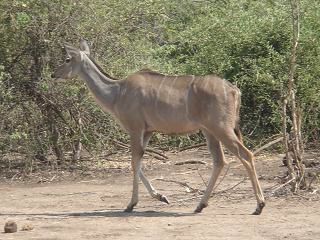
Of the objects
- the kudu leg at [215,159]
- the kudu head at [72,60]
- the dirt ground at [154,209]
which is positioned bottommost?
the dirt ground at [154,209]

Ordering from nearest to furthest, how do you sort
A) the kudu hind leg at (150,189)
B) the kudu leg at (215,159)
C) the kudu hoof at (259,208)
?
the kudu hoof at (259,208), the kudu leg at (215,159), the kudu hind leg at (150,189)

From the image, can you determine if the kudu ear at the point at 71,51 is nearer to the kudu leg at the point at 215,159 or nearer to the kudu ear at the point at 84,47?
the kudu ear at the point at 84,47

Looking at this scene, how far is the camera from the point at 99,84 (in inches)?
411

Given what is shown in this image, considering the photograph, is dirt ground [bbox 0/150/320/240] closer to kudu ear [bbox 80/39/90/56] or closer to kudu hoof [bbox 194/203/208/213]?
kudu hoof [bbox 194/203/208/213]

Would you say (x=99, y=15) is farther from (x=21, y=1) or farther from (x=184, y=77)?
(x=184, y=77)

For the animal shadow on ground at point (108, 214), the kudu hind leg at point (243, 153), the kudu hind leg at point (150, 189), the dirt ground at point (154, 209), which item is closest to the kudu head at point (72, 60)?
the kudu hind leg at point (150, 189)

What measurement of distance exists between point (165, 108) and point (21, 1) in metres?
4.10

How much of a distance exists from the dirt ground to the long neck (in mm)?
1303

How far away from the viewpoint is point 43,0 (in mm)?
12719

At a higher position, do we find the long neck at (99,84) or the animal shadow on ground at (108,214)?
the long neck at (99,84)

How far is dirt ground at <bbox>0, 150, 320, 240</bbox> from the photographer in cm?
811

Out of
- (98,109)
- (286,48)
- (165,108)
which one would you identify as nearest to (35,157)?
(98,109)

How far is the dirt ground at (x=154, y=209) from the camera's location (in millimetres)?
8109

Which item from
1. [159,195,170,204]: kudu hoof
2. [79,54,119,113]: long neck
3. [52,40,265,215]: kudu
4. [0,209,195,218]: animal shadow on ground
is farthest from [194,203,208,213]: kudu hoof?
[79,54,119,113]: long neck
